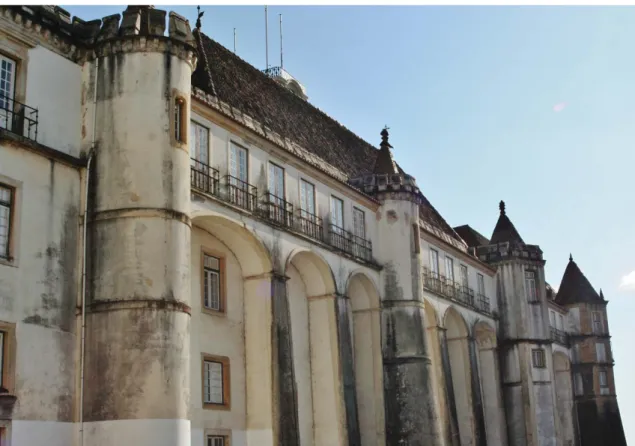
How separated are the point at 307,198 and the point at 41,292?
43.5 feet

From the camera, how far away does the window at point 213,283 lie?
2750cm

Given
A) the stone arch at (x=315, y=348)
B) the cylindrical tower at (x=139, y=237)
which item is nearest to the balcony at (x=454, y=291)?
the stone arch at (x=315, y=348)

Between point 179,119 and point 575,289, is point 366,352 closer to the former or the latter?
point 179,119

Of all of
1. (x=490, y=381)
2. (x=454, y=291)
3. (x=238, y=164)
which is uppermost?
(x=238, y=164)

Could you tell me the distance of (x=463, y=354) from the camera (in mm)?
45406

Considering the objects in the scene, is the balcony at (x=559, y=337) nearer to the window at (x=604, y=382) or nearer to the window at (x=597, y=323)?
the window at (x=597, y=323)

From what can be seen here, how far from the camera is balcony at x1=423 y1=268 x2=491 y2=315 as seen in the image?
137ft

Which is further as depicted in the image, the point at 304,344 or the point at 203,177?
the point at 304,344

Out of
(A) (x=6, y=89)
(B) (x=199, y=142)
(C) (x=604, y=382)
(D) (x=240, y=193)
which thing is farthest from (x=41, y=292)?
(C) (x=604, y=382)

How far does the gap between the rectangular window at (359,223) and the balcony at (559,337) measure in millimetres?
30360

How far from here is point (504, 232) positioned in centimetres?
5466

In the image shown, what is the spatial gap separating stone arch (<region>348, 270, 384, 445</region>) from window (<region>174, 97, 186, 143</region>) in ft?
38.7

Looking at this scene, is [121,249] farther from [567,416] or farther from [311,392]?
[567,416]

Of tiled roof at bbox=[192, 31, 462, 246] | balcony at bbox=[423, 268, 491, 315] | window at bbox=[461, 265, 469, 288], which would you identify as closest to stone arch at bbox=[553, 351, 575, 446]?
balcony at bbox=[423, 268, 491, 315]
